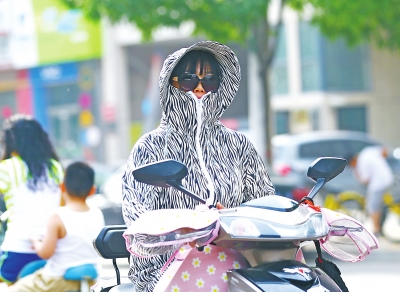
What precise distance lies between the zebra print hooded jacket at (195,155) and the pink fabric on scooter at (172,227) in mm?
275

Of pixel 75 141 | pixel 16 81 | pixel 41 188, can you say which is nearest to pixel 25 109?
pixel 16 81

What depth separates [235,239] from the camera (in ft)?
10.2

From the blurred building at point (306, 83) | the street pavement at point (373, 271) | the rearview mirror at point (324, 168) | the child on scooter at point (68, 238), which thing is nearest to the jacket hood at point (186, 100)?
the rearview mirror at point (324, 168)

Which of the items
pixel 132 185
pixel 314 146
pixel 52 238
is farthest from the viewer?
pixel 314 146

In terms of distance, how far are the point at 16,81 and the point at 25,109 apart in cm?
113

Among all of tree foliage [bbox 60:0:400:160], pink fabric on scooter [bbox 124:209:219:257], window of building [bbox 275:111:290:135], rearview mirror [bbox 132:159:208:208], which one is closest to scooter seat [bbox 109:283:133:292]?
pink fabric on scooter [bbox 124:209:219:257]

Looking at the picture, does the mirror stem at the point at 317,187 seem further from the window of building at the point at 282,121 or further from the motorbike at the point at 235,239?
the window of building at the point at 282,121

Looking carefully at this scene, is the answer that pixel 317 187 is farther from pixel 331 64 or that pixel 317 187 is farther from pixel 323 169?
pixel 331 64

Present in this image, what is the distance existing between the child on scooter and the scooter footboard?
6.41ft

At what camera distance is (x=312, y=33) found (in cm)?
2916

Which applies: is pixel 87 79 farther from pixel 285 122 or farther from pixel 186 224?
pixel 186 224

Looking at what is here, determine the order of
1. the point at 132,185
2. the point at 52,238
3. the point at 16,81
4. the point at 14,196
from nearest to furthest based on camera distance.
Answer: the point at 132,185
the point at 52,238
the point at 14,196
the point at 16,81

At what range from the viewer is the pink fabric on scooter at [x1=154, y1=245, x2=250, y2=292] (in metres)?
3.36

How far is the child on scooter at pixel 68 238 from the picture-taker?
4.96 m
